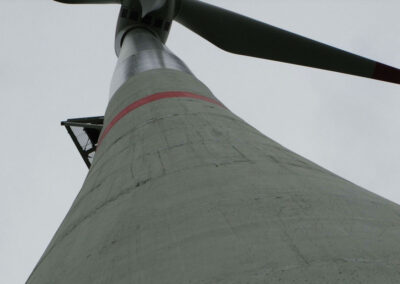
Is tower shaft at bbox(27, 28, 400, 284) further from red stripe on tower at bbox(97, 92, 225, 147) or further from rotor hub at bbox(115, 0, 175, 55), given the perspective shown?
rotor hub at bbox(115, 0, 175, 55)

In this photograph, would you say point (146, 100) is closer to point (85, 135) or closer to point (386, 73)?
point (386, 73)

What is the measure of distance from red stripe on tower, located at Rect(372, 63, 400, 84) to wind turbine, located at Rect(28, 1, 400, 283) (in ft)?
18.2

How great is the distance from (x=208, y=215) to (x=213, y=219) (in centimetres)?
5

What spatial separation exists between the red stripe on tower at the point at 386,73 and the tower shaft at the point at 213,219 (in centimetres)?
583

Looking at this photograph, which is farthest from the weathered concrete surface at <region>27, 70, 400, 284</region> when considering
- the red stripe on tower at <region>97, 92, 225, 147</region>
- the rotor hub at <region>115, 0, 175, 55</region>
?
the rotor hub at <region>115, 0, 175, 55</region>

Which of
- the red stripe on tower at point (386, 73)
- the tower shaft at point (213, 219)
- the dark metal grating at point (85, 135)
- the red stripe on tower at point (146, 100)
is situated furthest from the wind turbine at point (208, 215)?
the dark metal grating at point (85, 135)

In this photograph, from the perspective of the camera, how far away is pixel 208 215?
1850 millimetres

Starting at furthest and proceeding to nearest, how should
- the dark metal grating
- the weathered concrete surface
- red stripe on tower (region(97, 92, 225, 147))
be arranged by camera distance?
the dark metal grating, red stripe on tower (region(97, 92, 225, 147)), the weathered concrete surface

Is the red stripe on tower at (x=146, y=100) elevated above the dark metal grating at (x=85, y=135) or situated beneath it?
elevated above

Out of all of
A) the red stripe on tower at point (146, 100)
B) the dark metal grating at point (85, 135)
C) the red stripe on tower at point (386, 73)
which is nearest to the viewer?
the red stripe on tower at point (146, 100)

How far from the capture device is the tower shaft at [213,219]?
1447mm

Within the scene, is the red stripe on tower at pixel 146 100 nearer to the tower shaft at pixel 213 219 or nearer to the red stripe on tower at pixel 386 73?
the tower shaft at pixel 213 219

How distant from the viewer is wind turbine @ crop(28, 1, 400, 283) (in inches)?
57.4

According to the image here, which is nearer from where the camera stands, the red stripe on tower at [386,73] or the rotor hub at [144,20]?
the red stripe on tower at [386,73]
